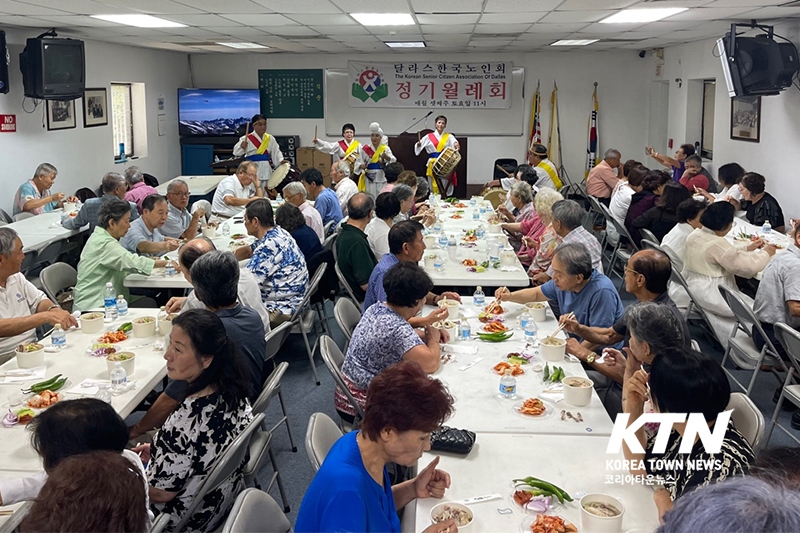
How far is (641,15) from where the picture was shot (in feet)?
23.7

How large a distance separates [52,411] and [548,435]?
180 cm

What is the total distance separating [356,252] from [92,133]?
22.8 ft

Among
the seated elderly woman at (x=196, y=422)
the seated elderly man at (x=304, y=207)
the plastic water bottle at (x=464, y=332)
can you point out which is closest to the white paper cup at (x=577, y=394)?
the plastic water bottle at (x=464, y=332)

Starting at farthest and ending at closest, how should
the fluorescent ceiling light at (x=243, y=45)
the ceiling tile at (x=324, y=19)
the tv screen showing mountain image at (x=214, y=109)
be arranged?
the tv screen showing mountain image at (x=214, y=109) < the fluorescent ceiling light at (x=243, y=45) < the ceiling tile at (x=324, y=19)

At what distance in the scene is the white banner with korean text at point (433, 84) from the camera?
44.8ft

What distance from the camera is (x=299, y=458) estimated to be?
4.27 m

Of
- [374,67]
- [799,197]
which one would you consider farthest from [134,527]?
[374,67]

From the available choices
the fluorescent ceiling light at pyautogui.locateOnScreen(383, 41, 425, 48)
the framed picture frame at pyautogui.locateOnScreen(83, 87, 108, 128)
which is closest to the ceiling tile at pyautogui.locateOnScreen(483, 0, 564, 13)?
the fluorescent ceiling light at pyautogui.locateOnScreen(383, 41, 425, 48)

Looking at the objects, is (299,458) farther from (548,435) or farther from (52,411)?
(52,411)

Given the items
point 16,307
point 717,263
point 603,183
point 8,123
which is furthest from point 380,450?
point 603,183

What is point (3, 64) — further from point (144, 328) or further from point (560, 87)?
point (560, 87)

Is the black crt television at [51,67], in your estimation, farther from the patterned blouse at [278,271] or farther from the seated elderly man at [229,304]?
the seated elderly man at [229,304]

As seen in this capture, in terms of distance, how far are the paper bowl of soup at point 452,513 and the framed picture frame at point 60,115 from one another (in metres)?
8.82

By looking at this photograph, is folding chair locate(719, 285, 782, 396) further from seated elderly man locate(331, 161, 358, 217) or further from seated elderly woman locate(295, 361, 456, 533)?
seated elderly man locate(331, 161, 358, 217)
